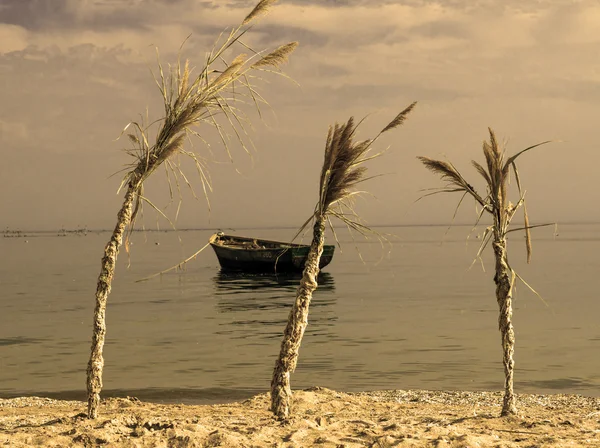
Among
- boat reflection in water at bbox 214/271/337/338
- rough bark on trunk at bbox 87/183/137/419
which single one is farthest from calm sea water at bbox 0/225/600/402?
rough bark on trunk at bbox 87/183/137/419

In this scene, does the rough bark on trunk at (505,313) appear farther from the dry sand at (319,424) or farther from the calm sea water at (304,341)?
the calm sea water at (304,341)

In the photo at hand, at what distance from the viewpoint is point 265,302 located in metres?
39.6

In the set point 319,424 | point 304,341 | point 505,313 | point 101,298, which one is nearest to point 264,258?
point 304,341

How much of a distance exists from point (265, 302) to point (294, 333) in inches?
1159

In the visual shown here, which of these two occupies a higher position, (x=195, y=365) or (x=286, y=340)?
(x=286, y=340)

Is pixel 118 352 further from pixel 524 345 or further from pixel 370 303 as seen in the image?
pixel 370 303

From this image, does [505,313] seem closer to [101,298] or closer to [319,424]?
[319,424]

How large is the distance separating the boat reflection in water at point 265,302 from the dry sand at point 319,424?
1378 cm

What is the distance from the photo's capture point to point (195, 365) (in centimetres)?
2039

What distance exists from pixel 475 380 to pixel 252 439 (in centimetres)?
957

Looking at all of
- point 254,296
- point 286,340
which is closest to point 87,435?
point 286,340

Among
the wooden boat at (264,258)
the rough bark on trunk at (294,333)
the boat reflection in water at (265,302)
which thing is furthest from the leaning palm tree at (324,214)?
the wooden boat at (264,258)

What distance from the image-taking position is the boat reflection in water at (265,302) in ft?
96.4

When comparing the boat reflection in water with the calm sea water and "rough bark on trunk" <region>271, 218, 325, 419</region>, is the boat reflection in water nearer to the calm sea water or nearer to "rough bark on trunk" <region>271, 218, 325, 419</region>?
the calm sea water
